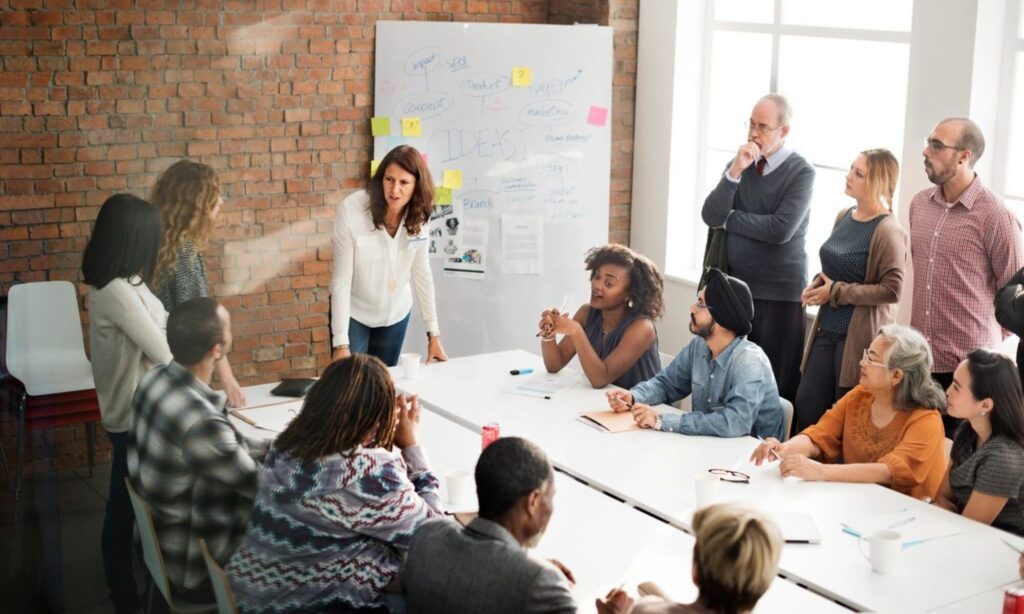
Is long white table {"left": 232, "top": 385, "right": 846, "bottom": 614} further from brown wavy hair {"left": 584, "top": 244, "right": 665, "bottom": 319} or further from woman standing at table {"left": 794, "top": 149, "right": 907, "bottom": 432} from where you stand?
woman standing at table {"left": 794, "top": 149, "right": 907, "bottom": 432}

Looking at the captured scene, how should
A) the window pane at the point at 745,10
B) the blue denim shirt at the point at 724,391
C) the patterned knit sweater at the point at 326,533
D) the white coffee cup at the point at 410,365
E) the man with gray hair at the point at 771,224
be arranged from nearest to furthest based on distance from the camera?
the patterned knit sweater at the point at 326,533 < the blue denim shirt at the point at 724,391 < the white coffee cup at the point at 410,365 < the man with gray hair at the point at 771,224 < the window pane at the point at 745,10

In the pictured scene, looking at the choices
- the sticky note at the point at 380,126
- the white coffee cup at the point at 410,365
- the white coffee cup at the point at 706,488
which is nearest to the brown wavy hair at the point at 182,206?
the white coffee cup at the point at 410,365

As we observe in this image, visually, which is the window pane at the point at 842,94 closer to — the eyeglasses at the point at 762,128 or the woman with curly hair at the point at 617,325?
the eyeglasses at the point at 762,128

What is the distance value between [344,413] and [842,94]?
395cm

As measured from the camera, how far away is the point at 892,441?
376 cm

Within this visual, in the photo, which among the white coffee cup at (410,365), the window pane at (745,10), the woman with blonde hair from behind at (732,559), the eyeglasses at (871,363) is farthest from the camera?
the window pane at (745,10)

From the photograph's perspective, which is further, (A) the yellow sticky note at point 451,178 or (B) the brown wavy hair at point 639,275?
(A) the yellow sticky note at point 451,178

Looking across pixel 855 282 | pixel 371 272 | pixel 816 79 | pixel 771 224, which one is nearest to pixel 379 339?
pixel 371 272

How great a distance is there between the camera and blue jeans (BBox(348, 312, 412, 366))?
5242mm

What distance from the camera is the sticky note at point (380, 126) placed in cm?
615

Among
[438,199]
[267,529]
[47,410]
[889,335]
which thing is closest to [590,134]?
[438,199]

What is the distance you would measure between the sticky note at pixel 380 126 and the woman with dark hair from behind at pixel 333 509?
3398 millimetres

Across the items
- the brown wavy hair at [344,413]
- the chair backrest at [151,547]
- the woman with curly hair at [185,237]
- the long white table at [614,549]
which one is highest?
the woman with curly hair at [185,237]

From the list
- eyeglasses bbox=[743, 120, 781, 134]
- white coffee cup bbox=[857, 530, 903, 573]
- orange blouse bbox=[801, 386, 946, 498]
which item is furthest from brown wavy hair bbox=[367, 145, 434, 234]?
white coffee cup bbox=[857, 530, 903, 573]
